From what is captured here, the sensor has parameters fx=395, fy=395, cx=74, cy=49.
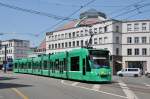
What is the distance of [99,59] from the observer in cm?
3362

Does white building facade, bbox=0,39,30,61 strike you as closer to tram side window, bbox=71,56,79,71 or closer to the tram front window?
tram side window, bbox=71,56,79,71

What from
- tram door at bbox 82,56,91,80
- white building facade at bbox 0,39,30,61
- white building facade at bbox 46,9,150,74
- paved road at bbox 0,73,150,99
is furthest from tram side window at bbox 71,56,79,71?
white building facade at bbox 0,39,30,61

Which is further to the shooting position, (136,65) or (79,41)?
(79,41)

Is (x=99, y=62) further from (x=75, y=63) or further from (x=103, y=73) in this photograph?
(x=75, y=63)

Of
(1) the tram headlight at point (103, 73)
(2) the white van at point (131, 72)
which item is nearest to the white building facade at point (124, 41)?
(2) the white van at point (131, 72)

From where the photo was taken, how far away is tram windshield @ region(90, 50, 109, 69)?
3312 centimetres

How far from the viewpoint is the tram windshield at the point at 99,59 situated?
1304 inches

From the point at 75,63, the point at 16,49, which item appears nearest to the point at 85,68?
the point at 75,63

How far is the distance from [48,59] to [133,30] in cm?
4874

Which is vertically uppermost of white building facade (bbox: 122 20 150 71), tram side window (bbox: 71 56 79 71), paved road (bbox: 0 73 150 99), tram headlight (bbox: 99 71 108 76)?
white building facade (bbox: 122 20 150 71)

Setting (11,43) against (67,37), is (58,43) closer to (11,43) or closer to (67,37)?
(67,37)

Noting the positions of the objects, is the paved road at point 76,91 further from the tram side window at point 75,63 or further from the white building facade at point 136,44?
the white building facade at point 136,44

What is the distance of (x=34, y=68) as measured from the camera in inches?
2366

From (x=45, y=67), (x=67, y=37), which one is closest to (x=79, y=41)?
(x=67, y=37)
